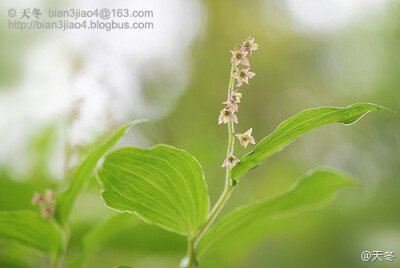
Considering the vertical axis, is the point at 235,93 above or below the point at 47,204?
above

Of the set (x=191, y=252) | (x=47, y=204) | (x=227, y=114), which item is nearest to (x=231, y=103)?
(x=227, y=114)

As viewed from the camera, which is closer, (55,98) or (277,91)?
(55,98)

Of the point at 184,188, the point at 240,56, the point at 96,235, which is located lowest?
the point at 96,235

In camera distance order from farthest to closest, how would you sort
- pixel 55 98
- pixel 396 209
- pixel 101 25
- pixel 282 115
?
pixel 282 115 < pixel 396 209 < pixel 101 25 < pixel 55 98

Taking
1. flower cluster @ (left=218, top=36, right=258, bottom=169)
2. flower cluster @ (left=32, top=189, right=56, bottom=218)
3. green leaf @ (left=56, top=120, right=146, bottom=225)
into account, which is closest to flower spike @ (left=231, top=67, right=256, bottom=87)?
flower cluster @ (left=218, top=36, right=258, bottom=169)

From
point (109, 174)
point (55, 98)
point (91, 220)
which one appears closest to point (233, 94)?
point (109, 174)

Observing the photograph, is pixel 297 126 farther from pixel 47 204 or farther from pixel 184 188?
pixel 47 204

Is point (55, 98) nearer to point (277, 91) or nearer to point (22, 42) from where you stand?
point (22, 42)

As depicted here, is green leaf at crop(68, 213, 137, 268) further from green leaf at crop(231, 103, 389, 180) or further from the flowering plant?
green leaf at crop(231, 103, 389, 180)
